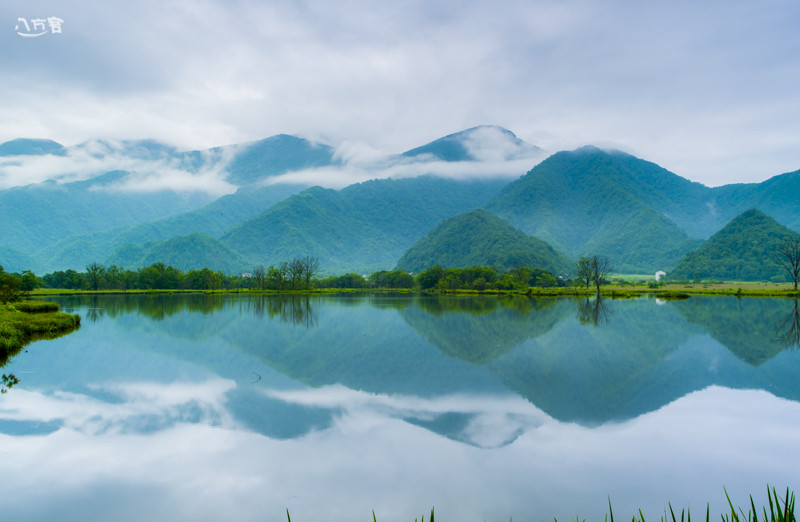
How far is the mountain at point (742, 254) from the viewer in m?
118

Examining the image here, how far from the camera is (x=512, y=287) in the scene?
95.4 metres

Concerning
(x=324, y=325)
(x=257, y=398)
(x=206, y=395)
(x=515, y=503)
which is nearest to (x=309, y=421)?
(x=257, y=398)

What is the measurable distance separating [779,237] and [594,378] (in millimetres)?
145150

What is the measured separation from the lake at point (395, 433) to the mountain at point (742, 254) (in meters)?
121

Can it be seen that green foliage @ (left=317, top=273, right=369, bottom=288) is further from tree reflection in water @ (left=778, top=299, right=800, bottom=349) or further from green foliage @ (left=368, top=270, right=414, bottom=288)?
tree reflection in water @ (left=778, top=299, right=800, bottom=349)

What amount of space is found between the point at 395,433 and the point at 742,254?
149 metres

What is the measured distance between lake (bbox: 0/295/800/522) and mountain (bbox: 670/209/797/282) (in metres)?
121

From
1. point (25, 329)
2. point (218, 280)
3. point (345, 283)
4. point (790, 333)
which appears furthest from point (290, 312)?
point (345, 283)

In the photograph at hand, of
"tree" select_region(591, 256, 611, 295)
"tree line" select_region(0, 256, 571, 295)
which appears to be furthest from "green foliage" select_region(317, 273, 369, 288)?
"tree" select_region(591, 256, 611, 295)

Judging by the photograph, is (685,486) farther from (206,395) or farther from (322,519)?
(206,395)

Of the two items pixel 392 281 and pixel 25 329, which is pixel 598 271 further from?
pixel 25 329

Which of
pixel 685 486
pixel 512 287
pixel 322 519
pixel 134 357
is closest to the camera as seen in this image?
pixel 322 519

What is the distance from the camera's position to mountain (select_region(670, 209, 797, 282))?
389 feet

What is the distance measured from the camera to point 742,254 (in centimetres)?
12656
